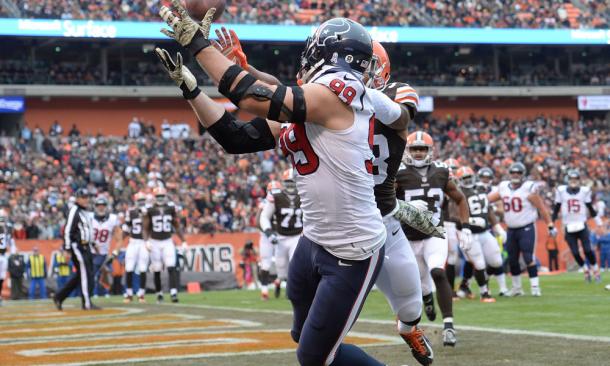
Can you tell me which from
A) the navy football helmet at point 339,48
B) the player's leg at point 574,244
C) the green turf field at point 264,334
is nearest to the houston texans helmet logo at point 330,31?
the navy football helmet at point 339,48

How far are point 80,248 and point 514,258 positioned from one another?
19.7ft

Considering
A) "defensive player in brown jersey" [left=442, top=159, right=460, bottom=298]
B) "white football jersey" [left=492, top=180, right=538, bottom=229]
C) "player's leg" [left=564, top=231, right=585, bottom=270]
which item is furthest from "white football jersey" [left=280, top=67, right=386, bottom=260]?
"player's leg" [left=564, top=231, right=585, bottom=270]

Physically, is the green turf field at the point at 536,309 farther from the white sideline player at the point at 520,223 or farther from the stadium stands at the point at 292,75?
the stadium stands at the point at 292,75

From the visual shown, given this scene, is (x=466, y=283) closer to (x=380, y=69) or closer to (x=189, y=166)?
(x=380, y=69)

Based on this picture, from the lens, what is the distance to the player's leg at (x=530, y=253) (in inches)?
527

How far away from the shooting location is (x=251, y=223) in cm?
2391

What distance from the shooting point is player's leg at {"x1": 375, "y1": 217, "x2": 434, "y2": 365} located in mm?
5348

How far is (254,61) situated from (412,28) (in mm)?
6176

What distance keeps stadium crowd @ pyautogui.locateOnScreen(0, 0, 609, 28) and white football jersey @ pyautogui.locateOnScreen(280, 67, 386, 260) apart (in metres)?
29.2

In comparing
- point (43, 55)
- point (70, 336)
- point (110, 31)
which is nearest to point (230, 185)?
point (110, 31)

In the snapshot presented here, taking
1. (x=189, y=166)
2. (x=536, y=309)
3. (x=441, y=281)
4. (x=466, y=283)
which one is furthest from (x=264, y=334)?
(x=189, y=166)

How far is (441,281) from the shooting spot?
802cm

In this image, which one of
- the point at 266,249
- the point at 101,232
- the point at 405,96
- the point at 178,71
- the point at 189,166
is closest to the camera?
the point at 178,71

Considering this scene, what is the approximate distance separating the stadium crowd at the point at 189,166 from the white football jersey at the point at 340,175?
16986 mm
